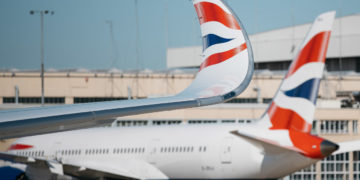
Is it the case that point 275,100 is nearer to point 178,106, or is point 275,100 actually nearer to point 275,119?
point 275,119

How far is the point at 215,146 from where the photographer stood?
2631cm

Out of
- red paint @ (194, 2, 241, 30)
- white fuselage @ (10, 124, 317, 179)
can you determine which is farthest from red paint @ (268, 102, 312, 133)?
red paint @ (194, 2, 241, 30)

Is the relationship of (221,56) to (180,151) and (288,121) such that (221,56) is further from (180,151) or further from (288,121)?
(180,151)

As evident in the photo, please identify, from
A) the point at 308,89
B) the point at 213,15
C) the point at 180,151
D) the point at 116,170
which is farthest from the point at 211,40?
the point at 116,170

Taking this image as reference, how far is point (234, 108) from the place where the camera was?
1608 inches

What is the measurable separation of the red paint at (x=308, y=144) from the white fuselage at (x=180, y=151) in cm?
59

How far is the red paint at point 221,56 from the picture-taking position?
6418mm

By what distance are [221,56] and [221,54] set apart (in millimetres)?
34

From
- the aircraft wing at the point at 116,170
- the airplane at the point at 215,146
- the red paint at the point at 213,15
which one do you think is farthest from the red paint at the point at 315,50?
the red paint at the point at 213,15

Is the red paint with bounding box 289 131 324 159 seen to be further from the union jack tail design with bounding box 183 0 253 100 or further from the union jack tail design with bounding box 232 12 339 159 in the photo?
the union jack tail design with bounding box 183 0 253 100

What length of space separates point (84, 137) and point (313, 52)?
11.2 m

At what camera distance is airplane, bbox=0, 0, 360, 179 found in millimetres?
23984

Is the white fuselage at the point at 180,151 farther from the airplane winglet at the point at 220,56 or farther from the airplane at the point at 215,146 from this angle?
the airplane winglet at the point at 220,56

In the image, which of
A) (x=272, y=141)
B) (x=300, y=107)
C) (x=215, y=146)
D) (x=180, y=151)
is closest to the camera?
(x=272, y=141)
